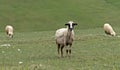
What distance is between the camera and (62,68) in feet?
51.9

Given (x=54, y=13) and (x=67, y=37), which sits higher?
(x=54, y=13)

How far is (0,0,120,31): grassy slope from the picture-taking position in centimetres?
6531

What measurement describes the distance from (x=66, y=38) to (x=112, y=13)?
52.6m

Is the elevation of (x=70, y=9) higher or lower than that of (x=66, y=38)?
higher

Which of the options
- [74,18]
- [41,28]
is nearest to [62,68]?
[41,28]

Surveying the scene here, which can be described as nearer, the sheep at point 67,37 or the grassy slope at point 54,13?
the sheep at point 67,37

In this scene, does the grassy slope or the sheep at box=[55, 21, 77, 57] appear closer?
the sheep at box=[55, 21, 77, 57]

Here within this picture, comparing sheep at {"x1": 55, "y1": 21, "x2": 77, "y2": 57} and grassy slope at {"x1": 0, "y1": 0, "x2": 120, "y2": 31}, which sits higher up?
grassy slope at {"x1": 0, "y1": 0, "x2": 120, "y2": 31}

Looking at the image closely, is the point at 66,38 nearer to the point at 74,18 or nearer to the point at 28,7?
the point at 74,18

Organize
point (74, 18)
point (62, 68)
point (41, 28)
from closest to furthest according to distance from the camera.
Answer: point (62, 68)
point (41, 28)
point (74, 18)

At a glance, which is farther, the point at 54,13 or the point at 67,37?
the point at 54,13

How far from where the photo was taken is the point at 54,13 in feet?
231

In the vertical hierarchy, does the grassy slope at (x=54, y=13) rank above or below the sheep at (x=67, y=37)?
above

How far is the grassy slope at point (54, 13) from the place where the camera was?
65312 mm
